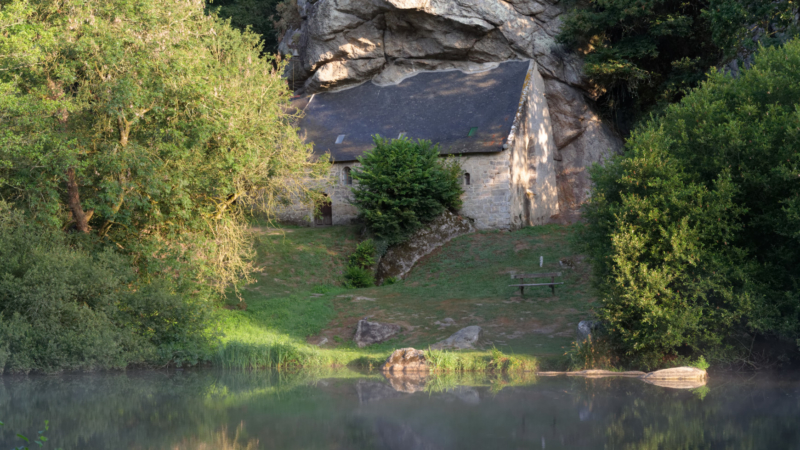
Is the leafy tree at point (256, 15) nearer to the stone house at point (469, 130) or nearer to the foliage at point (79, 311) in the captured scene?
the stone house at point (469, 130)

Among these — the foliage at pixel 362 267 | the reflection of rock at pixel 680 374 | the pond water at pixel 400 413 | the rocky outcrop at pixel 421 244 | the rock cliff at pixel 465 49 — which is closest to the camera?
the pond water at pixel 400 413

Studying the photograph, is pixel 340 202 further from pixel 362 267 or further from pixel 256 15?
pixel 256 15

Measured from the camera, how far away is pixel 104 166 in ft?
56.2

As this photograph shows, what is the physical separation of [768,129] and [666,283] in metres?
4.00

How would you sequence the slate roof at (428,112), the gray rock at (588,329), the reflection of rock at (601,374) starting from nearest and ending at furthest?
1. the reflection of rock at (601,374)
2. the gray rock at (588,329)
3. the slate roof at (428,112)

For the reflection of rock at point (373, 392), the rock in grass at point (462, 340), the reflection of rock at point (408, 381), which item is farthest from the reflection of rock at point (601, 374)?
the reflection of rock at point (373, 392)

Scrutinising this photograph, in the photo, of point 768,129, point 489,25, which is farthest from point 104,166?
point 489,25

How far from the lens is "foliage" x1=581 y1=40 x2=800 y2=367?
14195 mm

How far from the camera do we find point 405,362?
15.9 m

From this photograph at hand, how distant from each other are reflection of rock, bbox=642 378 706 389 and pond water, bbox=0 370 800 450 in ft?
0.90

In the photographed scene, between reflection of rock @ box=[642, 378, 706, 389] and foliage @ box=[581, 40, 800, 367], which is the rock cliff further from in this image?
reflection of rock @ box=[642, 378, 706, 389]

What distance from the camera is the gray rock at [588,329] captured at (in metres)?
15.8

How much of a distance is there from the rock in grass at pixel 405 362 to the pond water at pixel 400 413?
30.4 inches

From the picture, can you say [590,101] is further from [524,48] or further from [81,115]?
[81,115]
